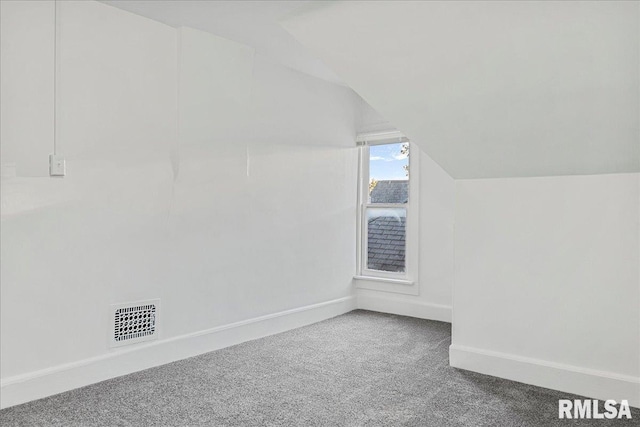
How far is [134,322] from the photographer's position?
2928 millimetres

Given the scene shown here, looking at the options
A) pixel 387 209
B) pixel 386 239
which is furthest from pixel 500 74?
pixel 386 239

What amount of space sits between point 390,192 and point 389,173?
7.7 inches

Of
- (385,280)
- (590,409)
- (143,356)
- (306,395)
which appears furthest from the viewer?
(385,280)

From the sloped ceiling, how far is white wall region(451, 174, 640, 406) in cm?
16

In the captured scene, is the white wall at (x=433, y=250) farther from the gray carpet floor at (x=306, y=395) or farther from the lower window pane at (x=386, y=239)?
the gray carpet floor at (x=306, y=395)

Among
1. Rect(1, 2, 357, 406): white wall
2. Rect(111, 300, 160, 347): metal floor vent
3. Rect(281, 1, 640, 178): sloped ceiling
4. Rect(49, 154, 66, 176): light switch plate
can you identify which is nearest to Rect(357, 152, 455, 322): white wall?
Rect(1, 2, 357, 406): white wall

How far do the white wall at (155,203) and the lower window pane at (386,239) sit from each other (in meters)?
0.73

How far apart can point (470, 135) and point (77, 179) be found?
2254 millimetres

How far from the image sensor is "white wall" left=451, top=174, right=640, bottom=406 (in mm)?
2494

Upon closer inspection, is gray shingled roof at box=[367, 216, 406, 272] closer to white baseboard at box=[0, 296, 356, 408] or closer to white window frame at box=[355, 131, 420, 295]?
white window frame at box=[355, 131, 420, 295]

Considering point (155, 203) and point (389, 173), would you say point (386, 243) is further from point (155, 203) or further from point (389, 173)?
point (155, 203)

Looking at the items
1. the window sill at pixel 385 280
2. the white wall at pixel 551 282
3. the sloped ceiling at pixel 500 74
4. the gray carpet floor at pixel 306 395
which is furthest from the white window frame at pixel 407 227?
the sloped ceiling at pixel 500 74

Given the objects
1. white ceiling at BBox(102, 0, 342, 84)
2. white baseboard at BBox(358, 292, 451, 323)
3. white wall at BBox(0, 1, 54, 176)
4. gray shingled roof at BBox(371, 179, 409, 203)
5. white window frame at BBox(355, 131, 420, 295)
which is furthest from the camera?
gray shingled roof at BBox(371, 179, 409, 203)

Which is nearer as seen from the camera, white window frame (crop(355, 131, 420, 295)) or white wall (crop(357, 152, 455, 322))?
white wall (crop(357, 152, 455, 322))
